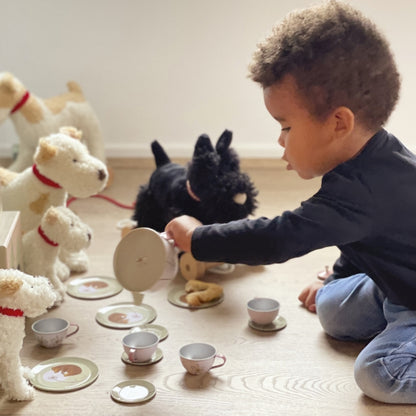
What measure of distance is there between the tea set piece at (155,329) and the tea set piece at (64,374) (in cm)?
14

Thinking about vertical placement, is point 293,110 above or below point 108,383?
above

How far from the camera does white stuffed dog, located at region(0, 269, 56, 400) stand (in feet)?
3.37

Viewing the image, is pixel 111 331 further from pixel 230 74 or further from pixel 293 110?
pixel 230 74

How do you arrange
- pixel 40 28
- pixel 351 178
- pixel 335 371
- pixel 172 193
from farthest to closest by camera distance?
pixel 40 28
pixel 172 193
pixel 335 371
pixel 351 178

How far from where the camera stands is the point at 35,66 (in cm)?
236

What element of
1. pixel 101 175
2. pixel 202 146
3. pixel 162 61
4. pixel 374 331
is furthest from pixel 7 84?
pixel 374 331

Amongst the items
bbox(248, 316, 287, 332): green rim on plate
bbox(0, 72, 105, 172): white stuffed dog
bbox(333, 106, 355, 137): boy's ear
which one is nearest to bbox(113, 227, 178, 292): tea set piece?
bbox(248, 316, 287, 332): green rim on plate

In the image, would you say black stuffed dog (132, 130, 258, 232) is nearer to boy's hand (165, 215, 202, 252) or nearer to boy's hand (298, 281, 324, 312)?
boy's hand (298, 281, 324, 312)

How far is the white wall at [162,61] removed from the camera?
7.50ft

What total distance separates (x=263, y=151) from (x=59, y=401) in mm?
1482

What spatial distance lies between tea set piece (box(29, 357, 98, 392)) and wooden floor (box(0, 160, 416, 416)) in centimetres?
1

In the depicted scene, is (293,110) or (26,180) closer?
(293,110)

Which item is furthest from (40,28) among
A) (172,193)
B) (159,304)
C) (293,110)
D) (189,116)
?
(293,110)

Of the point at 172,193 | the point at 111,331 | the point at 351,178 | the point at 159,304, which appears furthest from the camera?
the point at 172,193
